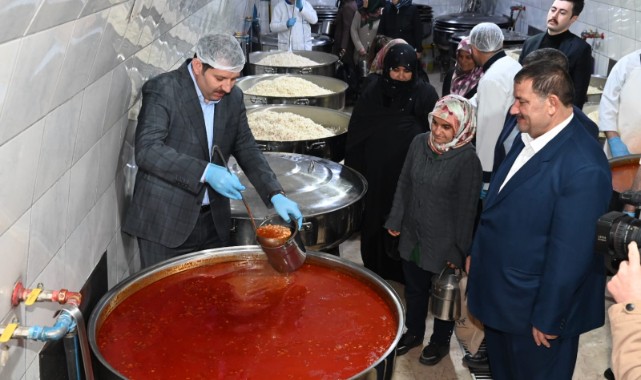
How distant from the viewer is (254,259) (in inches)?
106

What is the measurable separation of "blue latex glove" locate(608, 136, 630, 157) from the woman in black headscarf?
1111 millimetres

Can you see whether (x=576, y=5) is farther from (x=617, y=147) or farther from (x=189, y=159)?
(x=189, y=159)

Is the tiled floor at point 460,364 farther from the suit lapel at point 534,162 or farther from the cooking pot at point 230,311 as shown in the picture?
the cooking pot at point 230,311

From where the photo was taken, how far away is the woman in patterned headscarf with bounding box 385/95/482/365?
3.37m

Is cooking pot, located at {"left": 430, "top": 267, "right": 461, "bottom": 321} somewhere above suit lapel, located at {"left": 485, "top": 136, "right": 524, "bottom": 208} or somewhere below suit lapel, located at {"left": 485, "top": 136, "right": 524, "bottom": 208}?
below

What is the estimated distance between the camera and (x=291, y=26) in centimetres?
733

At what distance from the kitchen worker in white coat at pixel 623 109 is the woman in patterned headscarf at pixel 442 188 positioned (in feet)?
4.39

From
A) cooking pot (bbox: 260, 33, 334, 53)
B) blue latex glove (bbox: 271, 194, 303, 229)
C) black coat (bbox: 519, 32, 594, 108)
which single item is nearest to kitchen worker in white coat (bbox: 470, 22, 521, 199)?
black coat (bbox: 519, 32, 594, 108)

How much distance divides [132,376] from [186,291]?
0.49 meters

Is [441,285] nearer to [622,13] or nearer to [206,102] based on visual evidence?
[206,102]

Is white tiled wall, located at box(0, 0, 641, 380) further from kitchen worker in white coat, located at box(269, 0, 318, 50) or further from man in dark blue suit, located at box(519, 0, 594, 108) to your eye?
kitchen worker in white coat, located at box(269, 0, 318, 50)

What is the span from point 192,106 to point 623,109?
283 cm

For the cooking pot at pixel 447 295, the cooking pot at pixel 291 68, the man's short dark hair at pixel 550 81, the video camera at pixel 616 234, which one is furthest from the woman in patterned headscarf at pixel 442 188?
the cooking pot at pixel 291 68

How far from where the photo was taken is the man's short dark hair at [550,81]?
2.59 metres
